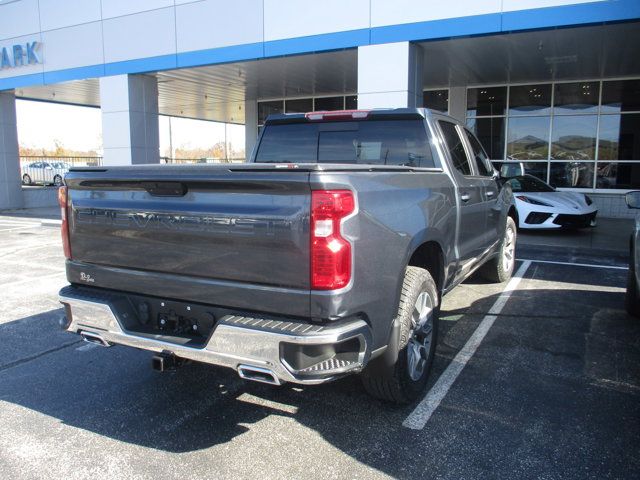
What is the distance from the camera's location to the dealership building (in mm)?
10164

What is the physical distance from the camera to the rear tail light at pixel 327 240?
8.68 feet

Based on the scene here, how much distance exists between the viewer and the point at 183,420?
3.46 m

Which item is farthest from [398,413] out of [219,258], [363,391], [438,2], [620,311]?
[438,2]

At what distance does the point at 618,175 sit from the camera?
16312 mm

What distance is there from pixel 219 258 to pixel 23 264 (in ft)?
23.7

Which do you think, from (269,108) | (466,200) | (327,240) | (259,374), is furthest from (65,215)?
(269,108)

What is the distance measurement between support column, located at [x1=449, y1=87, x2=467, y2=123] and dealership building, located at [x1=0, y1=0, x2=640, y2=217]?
3cm

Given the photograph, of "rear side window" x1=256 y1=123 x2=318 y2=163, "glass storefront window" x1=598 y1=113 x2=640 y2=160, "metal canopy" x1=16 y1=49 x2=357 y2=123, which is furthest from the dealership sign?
"glass storefront window" x1=598 y1=113 x2=640 y2=160

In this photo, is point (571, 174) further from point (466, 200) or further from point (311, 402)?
point (311, 402)

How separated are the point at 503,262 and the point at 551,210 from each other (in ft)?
17.6

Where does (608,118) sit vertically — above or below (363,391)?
above

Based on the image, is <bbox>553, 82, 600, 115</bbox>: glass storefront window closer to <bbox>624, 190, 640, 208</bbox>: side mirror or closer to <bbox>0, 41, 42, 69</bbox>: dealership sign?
<bbox>624, 190, 640, 208</bbox>: side mirror

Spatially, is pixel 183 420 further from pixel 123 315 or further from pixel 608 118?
pixel 608 118

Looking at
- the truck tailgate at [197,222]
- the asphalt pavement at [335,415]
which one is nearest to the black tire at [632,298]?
the asphalt pavement at [335,415]
